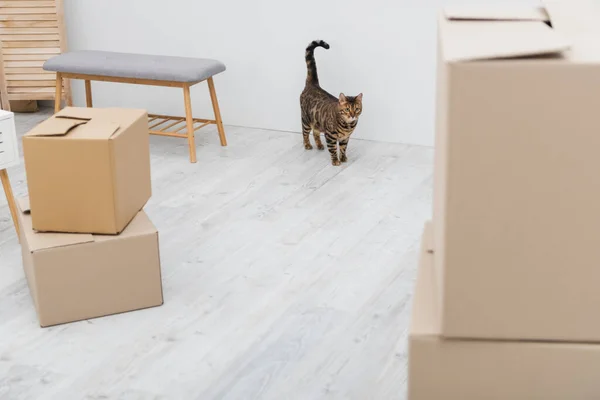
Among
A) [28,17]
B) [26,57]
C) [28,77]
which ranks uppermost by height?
[28,17]

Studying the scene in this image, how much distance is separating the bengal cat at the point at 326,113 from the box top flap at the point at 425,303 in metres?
2.06

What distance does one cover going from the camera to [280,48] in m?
4.14

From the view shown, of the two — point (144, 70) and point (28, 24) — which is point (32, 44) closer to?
point (28, 24)

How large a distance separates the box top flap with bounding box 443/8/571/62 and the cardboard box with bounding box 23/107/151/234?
1146 mm

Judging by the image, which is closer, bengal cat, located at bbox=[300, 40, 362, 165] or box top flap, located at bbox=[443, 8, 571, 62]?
box top flap, located at bbox=[443, 8, 571, 62]

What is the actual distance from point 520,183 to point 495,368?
30 centimetres

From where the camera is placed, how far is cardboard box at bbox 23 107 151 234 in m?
2.17

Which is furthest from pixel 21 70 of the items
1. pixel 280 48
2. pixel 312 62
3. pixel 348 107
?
pixel 348 107

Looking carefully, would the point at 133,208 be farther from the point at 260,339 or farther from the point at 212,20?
the point at 212,20

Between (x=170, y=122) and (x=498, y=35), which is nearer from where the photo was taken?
(x=498, y=35)

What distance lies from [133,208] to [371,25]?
1980mm

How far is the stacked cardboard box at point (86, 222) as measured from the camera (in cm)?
218

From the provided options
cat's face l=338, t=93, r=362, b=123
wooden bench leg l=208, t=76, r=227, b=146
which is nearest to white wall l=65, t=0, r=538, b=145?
wooden bench leg l=208, t=76, r=227, b=146

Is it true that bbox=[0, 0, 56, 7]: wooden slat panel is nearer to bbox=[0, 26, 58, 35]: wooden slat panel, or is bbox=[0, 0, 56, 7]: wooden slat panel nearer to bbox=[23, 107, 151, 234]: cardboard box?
bbox=[0, 26, 58, 35]: wooden slat panel
